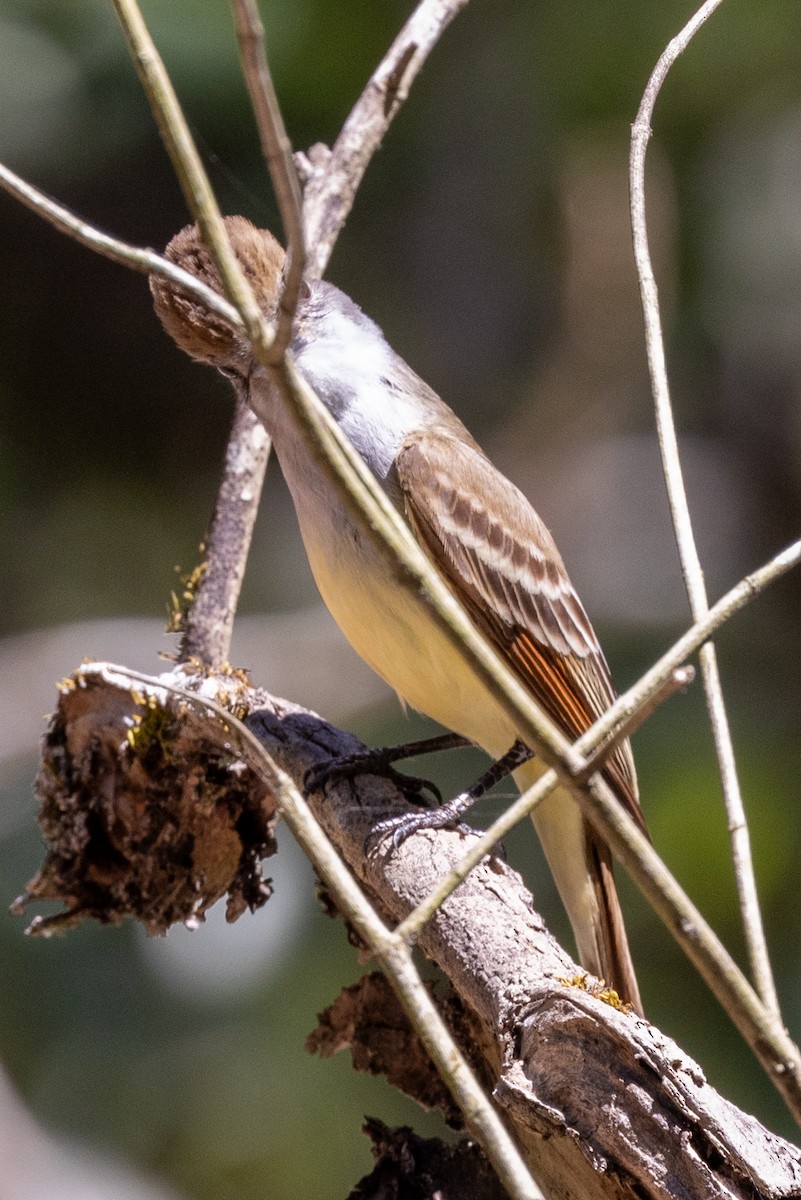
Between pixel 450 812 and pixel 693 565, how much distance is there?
1.09 m

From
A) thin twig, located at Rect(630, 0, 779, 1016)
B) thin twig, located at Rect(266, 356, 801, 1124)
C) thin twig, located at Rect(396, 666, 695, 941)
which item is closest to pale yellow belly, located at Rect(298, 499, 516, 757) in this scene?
thin twig, located at Rect(630, 0, 779, 1016)

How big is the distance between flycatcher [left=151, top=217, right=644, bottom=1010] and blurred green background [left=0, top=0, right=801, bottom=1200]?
1.24 metres

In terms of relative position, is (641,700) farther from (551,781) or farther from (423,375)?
(423,375)

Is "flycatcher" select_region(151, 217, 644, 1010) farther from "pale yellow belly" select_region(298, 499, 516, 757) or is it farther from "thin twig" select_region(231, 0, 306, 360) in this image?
"thin twig" select_region(231, 0, 306, 360)

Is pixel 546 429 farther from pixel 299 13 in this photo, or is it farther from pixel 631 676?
pixel 299 13

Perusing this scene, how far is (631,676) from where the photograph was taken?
13.1 feet

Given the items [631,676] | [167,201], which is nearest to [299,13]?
[167,201]

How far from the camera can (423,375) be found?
488 cm

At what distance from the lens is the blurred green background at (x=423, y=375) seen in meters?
3.68

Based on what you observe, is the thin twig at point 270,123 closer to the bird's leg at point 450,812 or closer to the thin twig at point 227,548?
the bird's leg at point 450,812

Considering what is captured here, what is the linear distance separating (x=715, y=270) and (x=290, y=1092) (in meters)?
3.13

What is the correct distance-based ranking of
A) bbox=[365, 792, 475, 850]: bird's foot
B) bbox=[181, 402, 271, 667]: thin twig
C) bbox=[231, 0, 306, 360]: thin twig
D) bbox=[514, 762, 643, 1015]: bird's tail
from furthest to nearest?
bbox=[181, 402, 271, 667]: thin twig < bbox=[514, 762, 643, 1015]: bird's tail < bbox=[365, 792, 475, 850]: bird's foot < bbox=[231, 0, 306, 360]: thin twig

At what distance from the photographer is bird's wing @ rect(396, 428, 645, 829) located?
2295 millimetres

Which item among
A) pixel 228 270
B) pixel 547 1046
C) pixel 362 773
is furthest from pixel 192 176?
pixel 362 773
